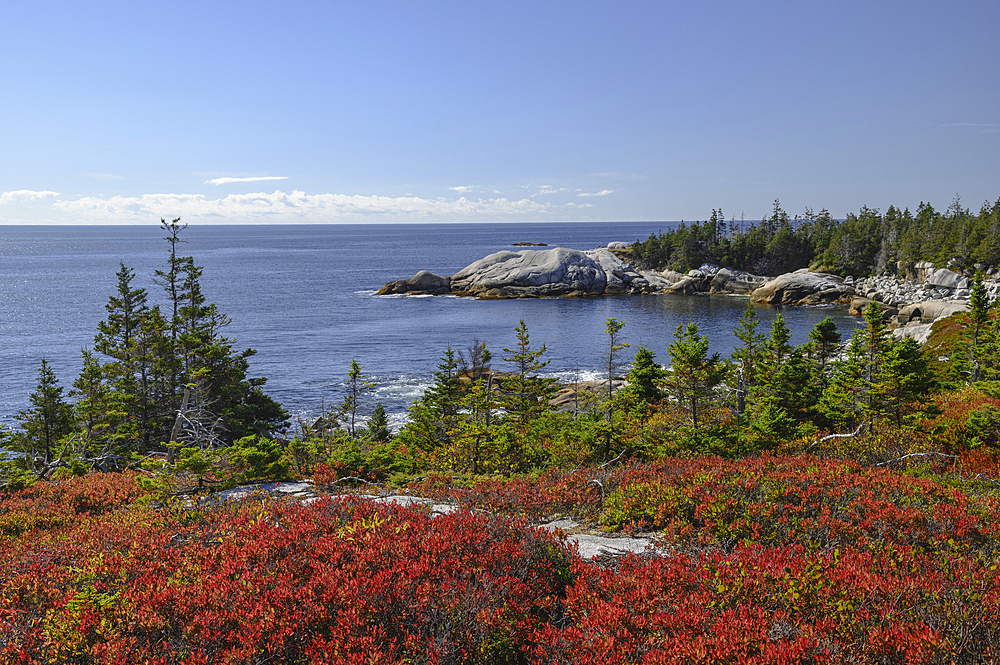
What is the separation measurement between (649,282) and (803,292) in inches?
950

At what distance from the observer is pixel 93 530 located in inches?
258

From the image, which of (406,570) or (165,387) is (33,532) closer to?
(406,570)

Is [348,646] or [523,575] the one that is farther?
[523,575]

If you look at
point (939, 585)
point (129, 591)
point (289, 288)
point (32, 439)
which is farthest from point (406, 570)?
point (289, 288)

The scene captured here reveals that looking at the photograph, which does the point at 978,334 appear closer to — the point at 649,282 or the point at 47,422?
the point at 47,422

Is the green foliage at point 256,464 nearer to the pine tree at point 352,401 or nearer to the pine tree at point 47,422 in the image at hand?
the pine tree at point 352,401

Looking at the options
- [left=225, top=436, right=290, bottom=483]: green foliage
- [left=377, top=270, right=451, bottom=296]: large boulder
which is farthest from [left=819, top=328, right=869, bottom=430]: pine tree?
[left=377, top=270, right=451, bottom=296]: large boulder

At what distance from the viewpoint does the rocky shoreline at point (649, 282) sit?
74562 millimetres

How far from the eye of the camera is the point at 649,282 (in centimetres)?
9525

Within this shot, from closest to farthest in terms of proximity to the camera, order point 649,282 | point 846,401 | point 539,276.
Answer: point 846,401, point 539,276, point 649,282

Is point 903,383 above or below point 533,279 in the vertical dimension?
below

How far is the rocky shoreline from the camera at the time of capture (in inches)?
2936

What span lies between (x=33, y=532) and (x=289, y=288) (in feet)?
297

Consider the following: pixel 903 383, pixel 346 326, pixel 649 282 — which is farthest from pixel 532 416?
pixel 649 282
